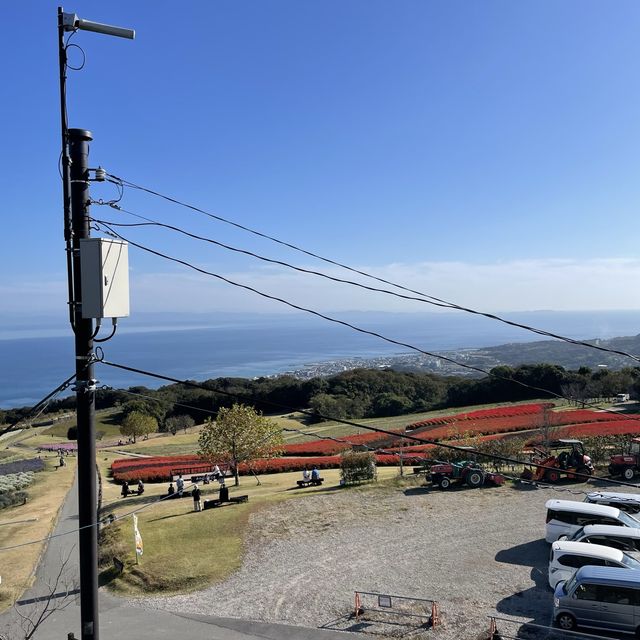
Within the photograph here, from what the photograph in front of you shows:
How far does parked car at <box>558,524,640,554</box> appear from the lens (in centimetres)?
1461

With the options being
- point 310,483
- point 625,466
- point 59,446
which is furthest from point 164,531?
point 59,446

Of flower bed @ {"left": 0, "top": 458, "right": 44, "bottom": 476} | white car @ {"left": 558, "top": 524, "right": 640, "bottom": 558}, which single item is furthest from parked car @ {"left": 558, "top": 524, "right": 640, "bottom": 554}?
flower bed @ {"left": 0, "top": 458, "right": 44, "bottom": 476}

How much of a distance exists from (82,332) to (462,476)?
21.6 metres

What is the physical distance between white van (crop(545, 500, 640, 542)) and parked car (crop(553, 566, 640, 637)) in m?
4.08

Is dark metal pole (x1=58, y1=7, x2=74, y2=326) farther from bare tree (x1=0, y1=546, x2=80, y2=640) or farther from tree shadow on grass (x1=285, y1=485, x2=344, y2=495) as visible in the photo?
tree shadow on grass (x1=285, y1=485, x2=344, y2=495)

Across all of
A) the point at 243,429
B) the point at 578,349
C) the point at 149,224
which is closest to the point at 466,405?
the point at 243,429

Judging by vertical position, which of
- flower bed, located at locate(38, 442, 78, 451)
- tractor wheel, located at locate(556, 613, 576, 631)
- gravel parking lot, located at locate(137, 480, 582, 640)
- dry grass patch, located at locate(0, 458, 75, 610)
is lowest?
flower bed, located at locate(38, 442, 78, 451)

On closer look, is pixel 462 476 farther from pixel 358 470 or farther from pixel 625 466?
pixel 625 466

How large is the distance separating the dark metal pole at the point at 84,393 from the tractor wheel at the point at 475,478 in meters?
20.8

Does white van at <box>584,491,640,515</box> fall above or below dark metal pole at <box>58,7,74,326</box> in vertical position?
below

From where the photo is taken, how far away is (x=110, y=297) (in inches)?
232

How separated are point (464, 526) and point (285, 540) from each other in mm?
6059

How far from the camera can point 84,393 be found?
19.4 feet

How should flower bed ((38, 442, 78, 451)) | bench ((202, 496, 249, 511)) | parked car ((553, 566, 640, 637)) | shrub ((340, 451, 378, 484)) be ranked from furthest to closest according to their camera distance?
flower bed ((38, 442, 78, 451)), shrub ((340, 451, 378, 484)), bench ((202, 496, 249, 511)), parked car ((553, 566, 640, 637))
